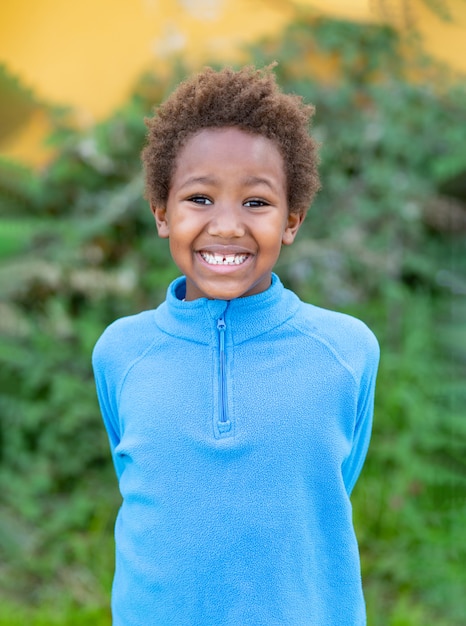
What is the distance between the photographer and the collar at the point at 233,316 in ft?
5.29

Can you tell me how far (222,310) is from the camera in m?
1.61

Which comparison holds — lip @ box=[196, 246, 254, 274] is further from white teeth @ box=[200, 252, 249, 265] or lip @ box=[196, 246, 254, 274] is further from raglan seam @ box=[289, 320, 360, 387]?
raglan seam @ box=[289, 320, 360, 387]

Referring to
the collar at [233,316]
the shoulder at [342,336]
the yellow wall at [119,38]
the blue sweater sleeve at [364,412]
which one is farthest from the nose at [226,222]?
the yellow wall at [119,38]

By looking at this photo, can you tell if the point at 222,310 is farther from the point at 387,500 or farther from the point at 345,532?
the point at 387,500

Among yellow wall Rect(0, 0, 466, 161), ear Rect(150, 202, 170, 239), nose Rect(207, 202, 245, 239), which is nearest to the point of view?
nose Rect(207, 202, 245, 239)

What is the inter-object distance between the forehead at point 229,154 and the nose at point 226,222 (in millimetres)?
70

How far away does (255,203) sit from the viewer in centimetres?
158

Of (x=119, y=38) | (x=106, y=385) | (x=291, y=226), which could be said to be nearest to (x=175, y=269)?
(x=119, y=38)

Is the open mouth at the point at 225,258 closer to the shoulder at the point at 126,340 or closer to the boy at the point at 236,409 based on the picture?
the boy at the point at 236,409

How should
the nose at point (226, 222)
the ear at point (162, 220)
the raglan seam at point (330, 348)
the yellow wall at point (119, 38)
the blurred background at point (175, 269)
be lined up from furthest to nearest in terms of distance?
the yellow wall at point (119, 38), the blurred background at point (175, 269), the ear at point (162, 220), the raglan seam at point (330, 348), the nose at point (226, 222)

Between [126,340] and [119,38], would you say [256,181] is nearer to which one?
[126,340]

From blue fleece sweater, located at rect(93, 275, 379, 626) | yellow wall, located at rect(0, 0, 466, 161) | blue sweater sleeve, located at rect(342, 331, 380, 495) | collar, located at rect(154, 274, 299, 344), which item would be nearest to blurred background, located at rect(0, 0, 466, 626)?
yellow wall, located at rect(0, 0, 466, 161)

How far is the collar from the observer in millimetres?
1612

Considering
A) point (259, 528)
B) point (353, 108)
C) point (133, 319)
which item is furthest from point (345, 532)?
point (353, 108)
